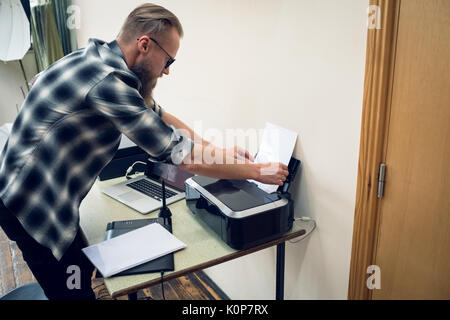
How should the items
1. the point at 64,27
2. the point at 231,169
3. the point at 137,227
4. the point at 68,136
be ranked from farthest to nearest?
1. the point at 64,27
2. the point at 137,227
3. the point at 231,169
4. the point at 68,136

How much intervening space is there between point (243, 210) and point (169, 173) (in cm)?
47

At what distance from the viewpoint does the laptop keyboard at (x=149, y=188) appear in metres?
1.67

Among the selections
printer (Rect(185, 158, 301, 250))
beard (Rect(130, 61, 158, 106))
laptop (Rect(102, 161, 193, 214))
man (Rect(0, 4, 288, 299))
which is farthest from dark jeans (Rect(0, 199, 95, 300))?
beard (Rect(130, 61, 158, 106))

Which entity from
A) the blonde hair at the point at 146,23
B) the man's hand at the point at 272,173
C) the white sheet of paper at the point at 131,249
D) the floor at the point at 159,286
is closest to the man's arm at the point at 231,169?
the man's hand at the point at 272,173

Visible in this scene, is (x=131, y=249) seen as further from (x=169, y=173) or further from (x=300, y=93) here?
(x=300, y=93)

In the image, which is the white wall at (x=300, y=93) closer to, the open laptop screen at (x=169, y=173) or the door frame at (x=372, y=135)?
the door frame at (x=372, y=135)

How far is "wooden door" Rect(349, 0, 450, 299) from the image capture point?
938 millimetres

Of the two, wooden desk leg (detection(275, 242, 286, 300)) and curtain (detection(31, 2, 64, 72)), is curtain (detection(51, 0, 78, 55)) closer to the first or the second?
curtain (detection(31, 2, 64, 72))

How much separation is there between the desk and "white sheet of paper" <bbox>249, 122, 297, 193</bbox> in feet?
0.87

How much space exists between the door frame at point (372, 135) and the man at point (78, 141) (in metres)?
0.30

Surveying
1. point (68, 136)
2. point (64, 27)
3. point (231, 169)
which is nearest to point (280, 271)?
point (231, 169)

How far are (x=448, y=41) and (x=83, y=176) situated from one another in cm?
118

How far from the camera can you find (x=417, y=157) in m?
1.03
